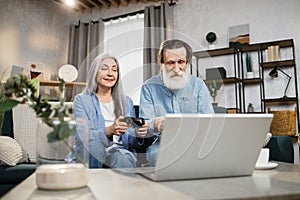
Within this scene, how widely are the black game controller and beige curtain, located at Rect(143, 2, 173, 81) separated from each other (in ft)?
7.43

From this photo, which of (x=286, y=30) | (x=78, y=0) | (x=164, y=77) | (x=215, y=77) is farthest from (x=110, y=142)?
(x=78, y=0)

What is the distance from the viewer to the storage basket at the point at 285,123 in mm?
2730

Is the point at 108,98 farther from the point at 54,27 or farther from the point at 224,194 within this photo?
the point at 54,27

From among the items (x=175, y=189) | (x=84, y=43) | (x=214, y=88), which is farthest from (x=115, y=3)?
(x=175, y=189)

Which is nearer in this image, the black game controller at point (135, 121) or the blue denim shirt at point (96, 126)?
the black game controller at point (135, 121)

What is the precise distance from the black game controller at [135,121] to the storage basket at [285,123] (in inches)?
75.9

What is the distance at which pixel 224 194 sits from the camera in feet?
1.83

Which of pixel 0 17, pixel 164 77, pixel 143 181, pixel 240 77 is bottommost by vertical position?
pixel 143 181

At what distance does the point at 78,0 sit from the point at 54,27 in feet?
1.69

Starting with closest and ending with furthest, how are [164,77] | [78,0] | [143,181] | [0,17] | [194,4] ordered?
1. [143,181]
2. [164,77]
3. [0,17]
4. [194,4]
5. [78,0]

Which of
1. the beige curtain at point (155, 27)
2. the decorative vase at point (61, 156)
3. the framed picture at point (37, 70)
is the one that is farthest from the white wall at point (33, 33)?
the decorative vase at point (61, 156)

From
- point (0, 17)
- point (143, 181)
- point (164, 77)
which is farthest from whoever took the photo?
point (0, 17)

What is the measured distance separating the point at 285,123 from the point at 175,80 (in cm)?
166

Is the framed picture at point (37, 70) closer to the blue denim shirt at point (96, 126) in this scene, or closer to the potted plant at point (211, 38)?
the potted plant at point (211, 38)
